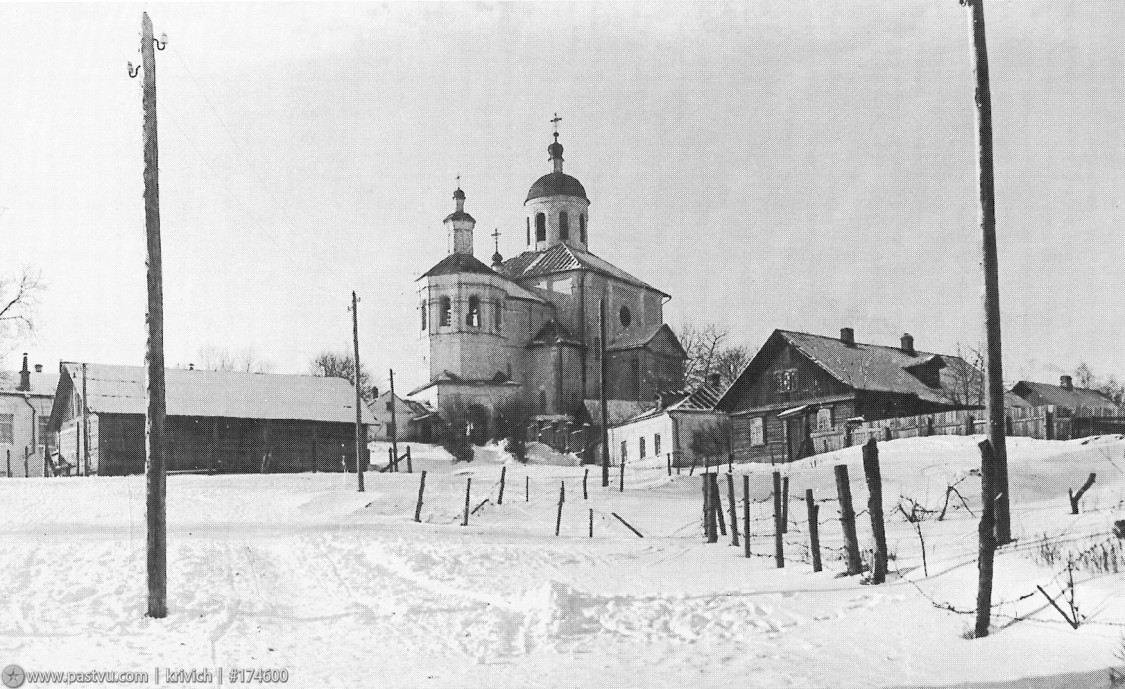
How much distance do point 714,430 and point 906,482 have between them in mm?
28944

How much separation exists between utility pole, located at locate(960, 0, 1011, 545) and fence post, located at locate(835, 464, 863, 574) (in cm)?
231

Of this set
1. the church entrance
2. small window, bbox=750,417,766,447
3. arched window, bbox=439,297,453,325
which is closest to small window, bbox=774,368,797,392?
small window, bbox=750,417,766,447

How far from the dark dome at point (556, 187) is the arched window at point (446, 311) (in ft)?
46.6

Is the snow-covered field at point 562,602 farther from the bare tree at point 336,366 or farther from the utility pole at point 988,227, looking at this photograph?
the bare tree at point 336,366

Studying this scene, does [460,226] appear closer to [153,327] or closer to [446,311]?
[446,311]

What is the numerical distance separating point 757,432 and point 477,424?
24.5 metres

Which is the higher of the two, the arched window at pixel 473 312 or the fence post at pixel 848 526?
the arched window at pixel 473 312

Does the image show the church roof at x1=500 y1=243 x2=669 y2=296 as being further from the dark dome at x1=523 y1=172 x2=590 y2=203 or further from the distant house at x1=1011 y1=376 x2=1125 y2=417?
the distant house at x1=1011 y1=376 x2=1125 y2=417

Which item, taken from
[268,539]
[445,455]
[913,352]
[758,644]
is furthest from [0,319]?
[758,644]

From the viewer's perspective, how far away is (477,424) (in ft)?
216

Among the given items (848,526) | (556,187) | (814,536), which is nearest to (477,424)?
(556,187)

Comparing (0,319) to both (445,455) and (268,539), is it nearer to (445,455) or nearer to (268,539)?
(445,455)

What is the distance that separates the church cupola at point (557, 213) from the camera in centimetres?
7988

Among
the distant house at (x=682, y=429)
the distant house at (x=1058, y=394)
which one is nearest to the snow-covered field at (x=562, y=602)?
the distant house at (x=682, y=429)
